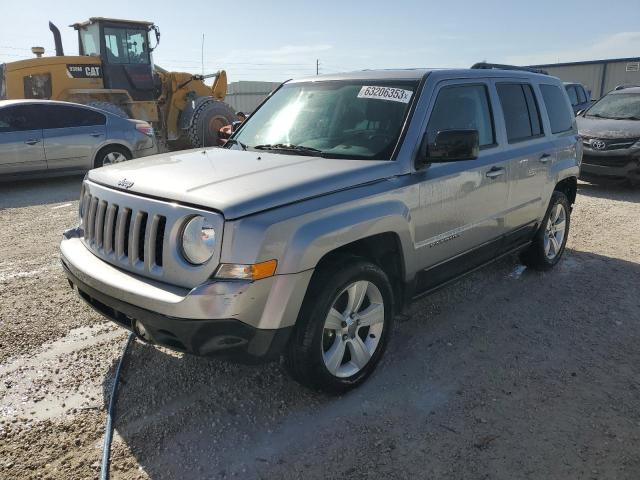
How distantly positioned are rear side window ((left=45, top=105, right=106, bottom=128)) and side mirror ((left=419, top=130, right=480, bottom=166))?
8.35 m

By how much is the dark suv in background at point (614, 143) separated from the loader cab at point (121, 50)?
1021 centimetres

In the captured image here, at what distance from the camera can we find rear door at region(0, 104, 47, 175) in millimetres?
9039

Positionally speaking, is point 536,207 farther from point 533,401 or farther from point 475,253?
point 533,401

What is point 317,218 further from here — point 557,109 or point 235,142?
point 557,109

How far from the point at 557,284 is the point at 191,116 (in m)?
10.5

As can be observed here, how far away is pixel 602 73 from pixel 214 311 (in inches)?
1485

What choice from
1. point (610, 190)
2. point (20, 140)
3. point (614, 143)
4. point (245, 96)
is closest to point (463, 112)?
point (614, 143)

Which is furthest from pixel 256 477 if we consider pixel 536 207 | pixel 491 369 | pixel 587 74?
pixel 587 74

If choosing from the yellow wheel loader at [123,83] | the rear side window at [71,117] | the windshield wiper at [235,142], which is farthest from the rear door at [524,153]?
the yellow wheel loader at [123,83]

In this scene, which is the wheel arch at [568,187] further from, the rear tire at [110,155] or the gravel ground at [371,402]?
the rear tire at [110,155]

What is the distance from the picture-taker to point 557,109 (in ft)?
17.2

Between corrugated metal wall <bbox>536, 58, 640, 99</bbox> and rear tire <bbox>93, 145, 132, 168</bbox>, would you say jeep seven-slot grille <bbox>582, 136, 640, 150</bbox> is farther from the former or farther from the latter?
corrugated metal wall <bbox>536, 58, 640, 99</bbox>

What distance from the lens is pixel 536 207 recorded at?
4855mm

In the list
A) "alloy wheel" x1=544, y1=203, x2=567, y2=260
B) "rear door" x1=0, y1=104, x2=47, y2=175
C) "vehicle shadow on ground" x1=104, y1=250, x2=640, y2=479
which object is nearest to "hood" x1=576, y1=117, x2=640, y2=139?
"alloy wheel" x1=544, y1=203, x2=567, y2=260
